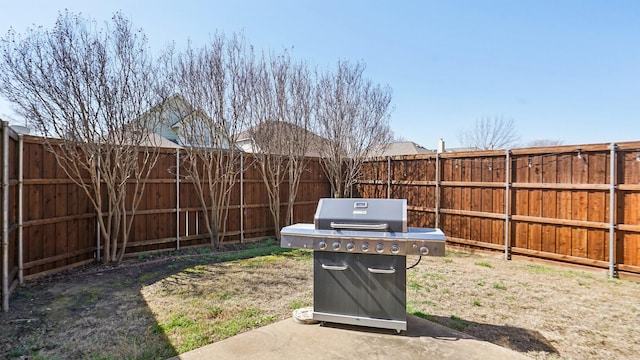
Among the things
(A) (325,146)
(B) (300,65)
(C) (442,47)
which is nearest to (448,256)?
(A) (325,146)

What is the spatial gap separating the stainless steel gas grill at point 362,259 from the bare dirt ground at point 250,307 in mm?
794

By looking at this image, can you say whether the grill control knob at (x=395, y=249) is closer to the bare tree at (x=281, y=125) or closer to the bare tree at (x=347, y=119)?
the bare tree at (x=281, y=125)

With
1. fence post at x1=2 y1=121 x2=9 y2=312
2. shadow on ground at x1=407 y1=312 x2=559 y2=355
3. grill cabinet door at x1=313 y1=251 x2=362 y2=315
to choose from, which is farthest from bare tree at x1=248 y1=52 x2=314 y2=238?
shadow on ground at x1=407 y1=312 x2=559 y2=355

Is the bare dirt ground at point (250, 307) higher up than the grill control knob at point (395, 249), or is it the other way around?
the grill control knob at point (395, 249)

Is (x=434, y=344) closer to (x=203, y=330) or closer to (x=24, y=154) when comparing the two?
(x=203, y=330)

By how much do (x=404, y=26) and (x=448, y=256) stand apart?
5349 mm

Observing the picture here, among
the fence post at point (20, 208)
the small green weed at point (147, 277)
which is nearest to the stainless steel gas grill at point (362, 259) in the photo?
the small green weed at point (147, 277)

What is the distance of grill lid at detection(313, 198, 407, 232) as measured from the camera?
2.71 metres

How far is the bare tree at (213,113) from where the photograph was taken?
6.62 m

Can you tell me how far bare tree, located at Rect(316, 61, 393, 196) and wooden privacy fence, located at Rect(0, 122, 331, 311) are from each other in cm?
162

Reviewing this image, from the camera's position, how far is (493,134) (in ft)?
81.7

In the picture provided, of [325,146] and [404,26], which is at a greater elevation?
[404,26]

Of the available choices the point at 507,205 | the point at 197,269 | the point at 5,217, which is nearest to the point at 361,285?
the point at 197,269

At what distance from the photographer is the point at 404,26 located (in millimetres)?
7934
